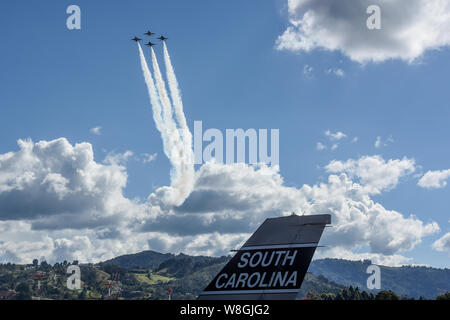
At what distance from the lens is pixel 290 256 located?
25922 millimetres

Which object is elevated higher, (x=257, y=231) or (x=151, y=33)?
(x=151, y=33)
